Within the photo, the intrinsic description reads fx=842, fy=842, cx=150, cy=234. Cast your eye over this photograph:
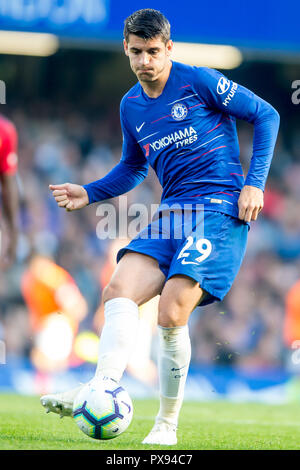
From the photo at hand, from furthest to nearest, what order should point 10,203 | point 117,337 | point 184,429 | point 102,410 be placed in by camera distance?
point 10,203 → point 184,429 → point 117,337 → point 102,410

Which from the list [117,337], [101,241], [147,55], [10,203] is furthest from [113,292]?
[101,241]

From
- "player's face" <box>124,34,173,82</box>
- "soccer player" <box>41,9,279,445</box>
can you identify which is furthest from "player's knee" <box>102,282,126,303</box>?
"player's face" <box>124,34,173,82</box>

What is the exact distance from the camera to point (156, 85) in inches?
177

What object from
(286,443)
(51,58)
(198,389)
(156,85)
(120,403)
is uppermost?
(51,58)

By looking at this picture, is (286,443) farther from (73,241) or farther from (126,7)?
(73,241)

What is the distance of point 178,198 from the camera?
4.48m

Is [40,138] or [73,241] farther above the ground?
[40,138]

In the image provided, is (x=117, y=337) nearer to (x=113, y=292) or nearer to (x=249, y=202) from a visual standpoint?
(x=113, y=292)

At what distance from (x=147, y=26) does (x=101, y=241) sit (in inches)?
298

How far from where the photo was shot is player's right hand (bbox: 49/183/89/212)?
462 centimetres

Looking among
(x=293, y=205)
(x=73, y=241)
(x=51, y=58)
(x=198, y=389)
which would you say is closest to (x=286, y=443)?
(x=198, y=389)

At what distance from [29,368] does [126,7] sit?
13.9ft

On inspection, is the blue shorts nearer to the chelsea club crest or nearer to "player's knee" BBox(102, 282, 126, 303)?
"player's knee" BBox(102, 282, 126, 303)

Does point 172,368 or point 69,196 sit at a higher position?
point 69,196
